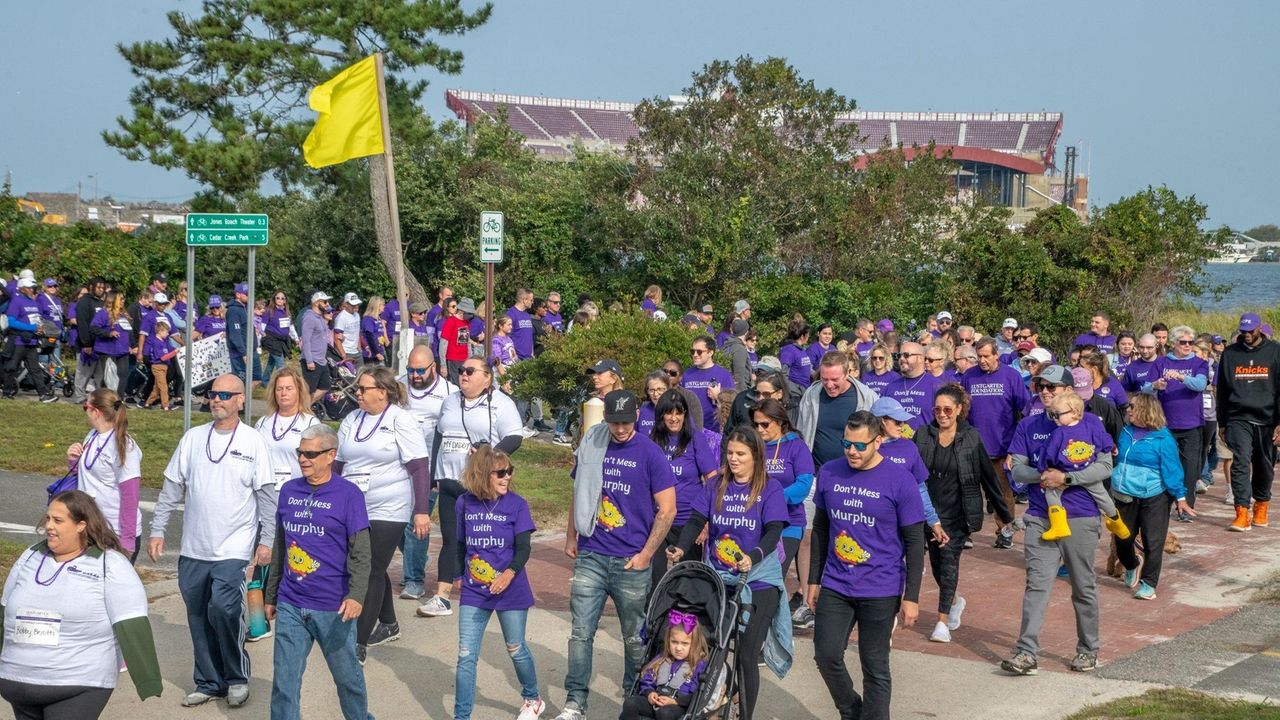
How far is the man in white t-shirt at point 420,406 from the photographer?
9781 millimetres

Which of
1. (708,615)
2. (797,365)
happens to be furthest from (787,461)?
(797,365)

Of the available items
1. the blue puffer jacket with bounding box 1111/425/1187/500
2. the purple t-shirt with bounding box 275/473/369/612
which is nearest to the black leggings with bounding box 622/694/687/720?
the purple t-shirt with bounding box 275/473/369/612

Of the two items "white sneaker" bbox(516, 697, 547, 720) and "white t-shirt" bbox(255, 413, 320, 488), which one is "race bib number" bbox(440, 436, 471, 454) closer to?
"white t-shirt" bbox(255, 413, 320, 488)

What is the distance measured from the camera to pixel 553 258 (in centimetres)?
2766

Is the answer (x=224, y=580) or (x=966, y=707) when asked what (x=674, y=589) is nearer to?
(x=966, y=707)

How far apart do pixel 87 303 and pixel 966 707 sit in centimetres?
1553

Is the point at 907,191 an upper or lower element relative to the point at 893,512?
upper

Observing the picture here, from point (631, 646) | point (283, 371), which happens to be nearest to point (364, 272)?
point (283, 371)

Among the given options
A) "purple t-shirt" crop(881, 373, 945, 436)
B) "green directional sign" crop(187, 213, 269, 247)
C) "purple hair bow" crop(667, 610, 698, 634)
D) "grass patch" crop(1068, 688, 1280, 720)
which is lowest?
"grass patch" crop(1068, 688, 1280, 720)

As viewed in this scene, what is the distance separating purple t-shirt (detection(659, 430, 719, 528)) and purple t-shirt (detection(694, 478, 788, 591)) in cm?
100

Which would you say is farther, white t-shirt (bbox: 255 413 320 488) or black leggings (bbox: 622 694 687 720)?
white t-shirt (bbox: 255 413 320 488)

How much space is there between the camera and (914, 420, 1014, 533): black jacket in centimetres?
924

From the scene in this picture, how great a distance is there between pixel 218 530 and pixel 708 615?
2.88m

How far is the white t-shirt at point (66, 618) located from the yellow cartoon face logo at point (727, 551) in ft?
9.79
